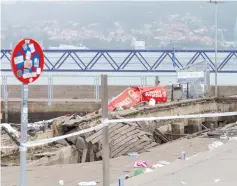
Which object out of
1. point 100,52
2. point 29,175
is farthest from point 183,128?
point 100,52

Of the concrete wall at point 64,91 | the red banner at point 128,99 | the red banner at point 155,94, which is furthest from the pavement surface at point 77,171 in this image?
the concrete wall at point 64,91


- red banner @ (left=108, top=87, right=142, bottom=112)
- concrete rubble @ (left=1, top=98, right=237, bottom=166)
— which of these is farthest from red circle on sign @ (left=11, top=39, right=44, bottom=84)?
red banner @ (left=108, top=87, right=142, bottom=112)

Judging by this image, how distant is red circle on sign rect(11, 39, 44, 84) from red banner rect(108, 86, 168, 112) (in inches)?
586

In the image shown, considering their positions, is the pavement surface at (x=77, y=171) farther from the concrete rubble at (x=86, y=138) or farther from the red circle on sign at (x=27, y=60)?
the red circle on sign at (x=27, y=60)

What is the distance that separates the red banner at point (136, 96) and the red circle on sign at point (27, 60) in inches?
586

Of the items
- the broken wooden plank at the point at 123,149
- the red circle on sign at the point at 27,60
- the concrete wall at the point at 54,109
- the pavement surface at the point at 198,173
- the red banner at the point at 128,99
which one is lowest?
the broken wooden plank at the point at 123,149

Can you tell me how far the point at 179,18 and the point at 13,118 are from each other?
128ft

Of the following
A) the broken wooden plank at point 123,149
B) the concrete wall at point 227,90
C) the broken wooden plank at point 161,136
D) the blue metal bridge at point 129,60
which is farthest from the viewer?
the blue metal bridge at point 129,60

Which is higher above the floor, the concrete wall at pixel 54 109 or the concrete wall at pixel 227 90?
the concrete wall at pixel 227 90

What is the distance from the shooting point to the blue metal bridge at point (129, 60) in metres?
32.8

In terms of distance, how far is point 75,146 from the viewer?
50.1 feet

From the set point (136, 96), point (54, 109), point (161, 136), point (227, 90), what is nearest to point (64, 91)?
point (54, 109)

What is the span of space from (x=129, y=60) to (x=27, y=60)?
1041 inches

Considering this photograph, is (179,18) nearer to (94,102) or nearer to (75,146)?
(94,102)
